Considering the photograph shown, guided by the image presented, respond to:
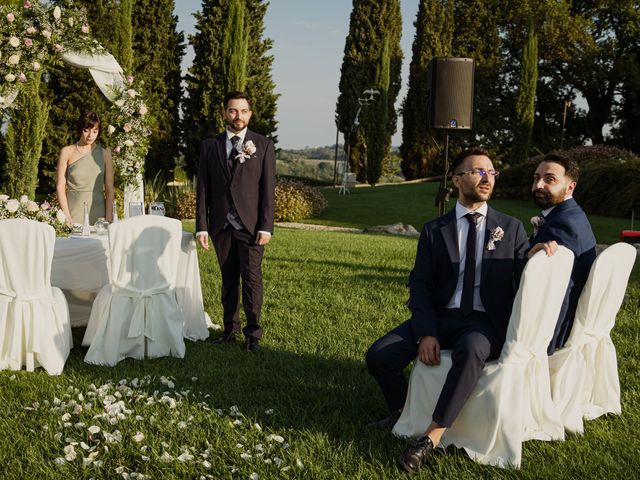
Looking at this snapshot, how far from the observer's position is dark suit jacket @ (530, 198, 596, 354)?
3578mm

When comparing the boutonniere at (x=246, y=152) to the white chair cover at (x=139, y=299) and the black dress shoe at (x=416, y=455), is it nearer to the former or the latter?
the white chair cover at (x=139, y=299)

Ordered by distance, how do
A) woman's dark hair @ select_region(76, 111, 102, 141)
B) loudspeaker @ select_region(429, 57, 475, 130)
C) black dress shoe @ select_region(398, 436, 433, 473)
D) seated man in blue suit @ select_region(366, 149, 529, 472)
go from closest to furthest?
black dress shoe @ select_region(398, 436, 433, 473) → seated man in blue suit @ select_region(366, 149, 529, 472) → woman's dark hair @ select_region(76, 111, 102, 141) → loudspeaker @ select_region(429, 57, 475, 130)

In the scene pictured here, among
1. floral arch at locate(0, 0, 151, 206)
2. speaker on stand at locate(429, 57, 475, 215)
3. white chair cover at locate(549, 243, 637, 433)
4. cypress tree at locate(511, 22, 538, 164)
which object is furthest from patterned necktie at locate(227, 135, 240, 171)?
cypress tree at locate(511, 22, 538, 164)

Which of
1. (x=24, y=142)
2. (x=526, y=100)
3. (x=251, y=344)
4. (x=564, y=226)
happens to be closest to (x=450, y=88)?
(x=251, y=344)

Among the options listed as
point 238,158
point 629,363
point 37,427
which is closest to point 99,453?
→ point 37,427

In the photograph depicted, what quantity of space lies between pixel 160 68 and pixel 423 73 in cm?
1518

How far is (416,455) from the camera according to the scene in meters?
3.06

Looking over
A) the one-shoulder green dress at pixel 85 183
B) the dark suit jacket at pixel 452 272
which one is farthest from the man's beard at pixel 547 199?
the one-shoulder green dress at pixel 85 183

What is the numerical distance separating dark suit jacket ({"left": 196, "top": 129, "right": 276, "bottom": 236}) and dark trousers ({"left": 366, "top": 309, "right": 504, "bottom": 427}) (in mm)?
1804

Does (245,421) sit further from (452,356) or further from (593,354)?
(593,354)

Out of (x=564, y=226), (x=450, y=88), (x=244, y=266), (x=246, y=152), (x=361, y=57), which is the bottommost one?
(x=244, y=266)

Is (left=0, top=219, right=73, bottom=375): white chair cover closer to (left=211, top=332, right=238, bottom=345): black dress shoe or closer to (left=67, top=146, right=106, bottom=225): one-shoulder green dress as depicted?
(left=211, top=332, right=238, bottom=345): black dress shoe

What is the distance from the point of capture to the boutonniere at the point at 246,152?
5.03m

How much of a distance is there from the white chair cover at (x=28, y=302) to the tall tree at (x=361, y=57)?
27.4m
